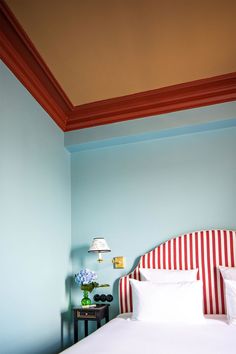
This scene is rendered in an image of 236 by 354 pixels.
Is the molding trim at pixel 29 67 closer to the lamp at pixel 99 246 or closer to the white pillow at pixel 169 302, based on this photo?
the lamp at pixel 99 246

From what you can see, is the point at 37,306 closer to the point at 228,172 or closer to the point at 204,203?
the point at 204,203

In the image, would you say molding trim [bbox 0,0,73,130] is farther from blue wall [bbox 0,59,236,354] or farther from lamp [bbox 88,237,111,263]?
lamp [bbox 88,237,111,263]

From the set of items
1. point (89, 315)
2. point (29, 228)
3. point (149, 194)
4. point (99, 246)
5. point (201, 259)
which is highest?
point (149, 194)

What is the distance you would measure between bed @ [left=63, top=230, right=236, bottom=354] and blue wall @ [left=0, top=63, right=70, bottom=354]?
2.29 feet

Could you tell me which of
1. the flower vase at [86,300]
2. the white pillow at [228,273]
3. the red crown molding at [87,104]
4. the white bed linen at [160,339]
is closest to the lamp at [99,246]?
the flower vase at [86,300]

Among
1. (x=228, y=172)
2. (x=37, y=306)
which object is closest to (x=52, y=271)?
(x=37, y=306)

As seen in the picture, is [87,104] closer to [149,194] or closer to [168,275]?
[149,194]

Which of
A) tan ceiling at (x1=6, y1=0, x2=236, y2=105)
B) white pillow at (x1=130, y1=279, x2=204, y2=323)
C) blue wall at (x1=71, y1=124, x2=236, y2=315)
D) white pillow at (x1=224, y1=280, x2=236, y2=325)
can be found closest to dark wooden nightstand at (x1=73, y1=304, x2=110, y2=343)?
blue wall at (x1=71, y1=124, x2=236, y2=315)

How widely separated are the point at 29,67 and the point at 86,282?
87.4 inches

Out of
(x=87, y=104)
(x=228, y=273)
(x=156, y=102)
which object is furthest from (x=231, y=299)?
(x=87, y=104)

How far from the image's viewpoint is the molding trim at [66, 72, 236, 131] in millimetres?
3256

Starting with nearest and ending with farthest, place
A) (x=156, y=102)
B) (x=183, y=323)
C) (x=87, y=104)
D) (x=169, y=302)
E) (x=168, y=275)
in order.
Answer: (x=183, y=323) < (x=169, y=302) < (x=168, y=275) < (x=156, y=102) < (x=87, y=104)

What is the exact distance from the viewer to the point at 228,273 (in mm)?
2869

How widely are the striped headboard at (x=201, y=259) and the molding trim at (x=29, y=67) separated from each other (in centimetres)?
191
